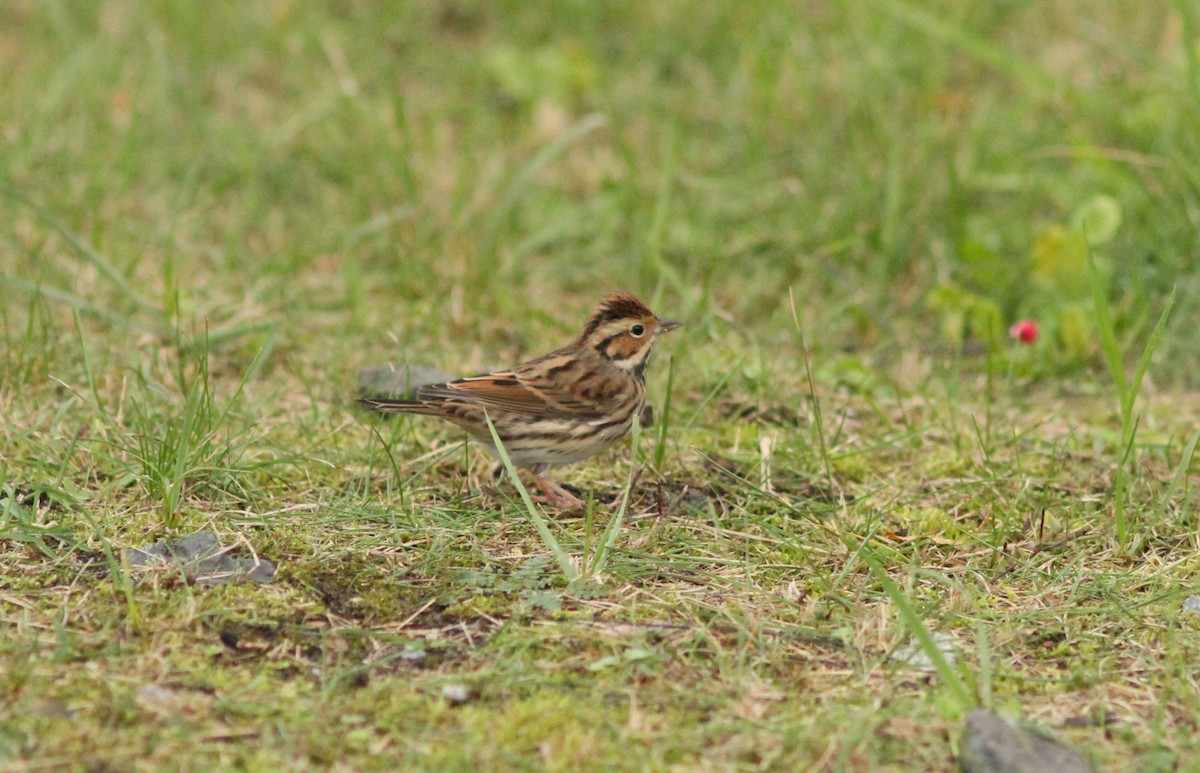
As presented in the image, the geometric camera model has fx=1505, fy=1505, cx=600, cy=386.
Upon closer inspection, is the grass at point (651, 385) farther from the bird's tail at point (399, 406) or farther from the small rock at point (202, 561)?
the bird's tail at point (399, 406)

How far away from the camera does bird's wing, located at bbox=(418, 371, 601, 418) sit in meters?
5.65

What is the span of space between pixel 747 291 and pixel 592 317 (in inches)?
67.1

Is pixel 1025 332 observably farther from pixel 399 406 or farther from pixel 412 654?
pixel 412 654

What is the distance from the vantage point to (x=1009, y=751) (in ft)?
11.9

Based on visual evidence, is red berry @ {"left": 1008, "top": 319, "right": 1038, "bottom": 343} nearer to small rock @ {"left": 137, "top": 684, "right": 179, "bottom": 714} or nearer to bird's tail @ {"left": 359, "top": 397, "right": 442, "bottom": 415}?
bird's tail @ {"left": 359, "top": 397, "right": 442, "bottom": 415}

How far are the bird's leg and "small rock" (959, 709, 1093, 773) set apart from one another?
2.14 m

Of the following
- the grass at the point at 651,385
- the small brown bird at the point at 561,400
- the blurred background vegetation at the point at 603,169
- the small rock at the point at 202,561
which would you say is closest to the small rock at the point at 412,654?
the grass at the point at 651,385

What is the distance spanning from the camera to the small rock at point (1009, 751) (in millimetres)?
3609

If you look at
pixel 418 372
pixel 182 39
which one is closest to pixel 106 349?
pixel 418 372

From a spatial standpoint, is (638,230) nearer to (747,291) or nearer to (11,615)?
(747,291)

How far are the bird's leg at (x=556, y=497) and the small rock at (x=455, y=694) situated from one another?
166 cm

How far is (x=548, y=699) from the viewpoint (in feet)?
12.9

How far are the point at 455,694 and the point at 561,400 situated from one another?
6.80 feet

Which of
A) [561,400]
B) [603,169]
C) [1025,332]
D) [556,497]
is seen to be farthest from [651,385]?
[603,169]
